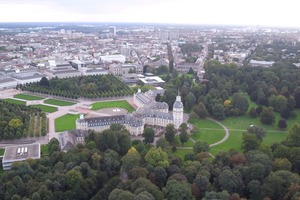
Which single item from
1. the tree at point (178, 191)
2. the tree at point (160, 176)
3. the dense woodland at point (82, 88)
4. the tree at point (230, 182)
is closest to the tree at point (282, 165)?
the tree at point (230, 182)

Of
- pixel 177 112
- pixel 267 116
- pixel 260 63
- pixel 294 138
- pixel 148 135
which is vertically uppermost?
pixel 260 63

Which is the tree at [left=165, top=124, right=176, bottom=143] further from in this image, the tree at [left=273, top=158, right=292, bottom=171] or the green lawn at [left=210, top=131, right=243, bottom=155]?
the tree at [left=273, top=158, right=292, bottom=171]

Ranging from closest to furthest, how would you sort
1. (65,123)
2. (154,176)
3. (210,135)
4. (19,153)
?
(154,176) < (19,153) < (210,135) < (65,123)

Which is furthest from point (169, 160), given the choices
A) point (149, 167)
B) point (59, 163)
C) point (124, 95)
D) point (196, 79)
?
point (196, 79)

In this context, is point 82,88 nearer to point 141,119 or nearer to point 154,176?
point 141,119

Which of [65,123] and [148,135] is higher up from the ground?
[148,135]

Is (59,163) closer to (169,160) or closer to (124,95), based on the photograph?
(169,160)

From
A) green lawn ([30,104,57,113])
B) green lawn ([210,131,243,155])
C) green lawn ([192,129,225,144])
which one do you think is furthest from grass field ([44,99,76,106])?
green lawn ([210,131,243,155])

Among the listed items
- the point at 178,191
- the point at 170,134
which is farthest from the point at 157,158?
the point at 170,134
